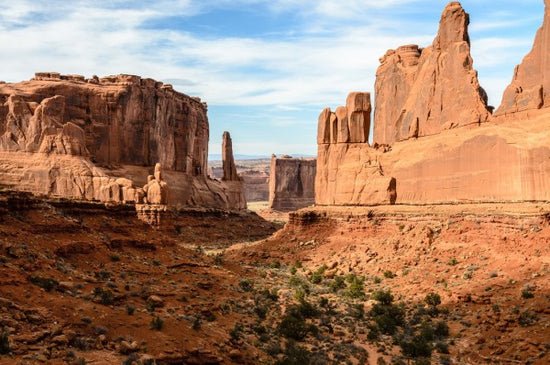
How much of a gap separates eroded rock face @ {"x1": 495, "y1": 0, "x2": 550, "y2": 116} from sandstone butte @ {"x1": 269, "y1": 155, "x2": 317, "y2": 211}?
88007mm

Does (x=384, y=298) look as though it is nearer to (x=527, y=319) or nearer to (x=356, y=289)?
(x=356, y=289)

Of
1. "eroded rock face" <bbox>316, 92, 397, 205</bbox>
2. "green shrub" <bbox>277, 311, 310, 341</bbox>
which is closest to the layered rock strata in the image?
"eroded rock face" <bbox>316, 92, 397, 205</bbox>

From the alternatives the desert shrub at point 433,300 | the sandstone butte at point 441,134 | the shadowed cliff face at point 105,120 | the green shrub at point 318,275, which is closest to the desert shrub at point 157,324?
the desert shrub at point 433,300

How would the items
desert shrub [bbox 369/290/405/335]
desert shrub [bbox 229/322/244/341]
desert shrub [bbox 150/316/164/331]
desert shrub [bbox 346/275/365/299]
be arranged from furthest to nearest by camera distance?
desert shrub [bbox 346/275/365/299]
desert shrub [bbox 369/290/405/335]
desert shrub [bbox 229/322/244/341]
desert shrub [bbox 150/316/164/331]

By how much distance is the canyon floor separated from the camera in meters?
16.7

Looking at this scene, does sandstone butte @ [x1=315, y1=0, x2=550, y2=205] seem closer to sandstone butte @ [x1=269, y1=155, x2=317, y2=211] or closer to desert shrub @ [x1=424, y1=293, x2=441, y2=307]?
desert shrub @ [x1=424, y1=293, x2=441, y2=307]

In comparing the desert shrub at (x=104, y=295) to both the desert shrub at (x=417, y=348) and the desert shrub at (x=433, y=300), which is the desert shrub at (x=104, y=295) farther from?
the desert shrub at (x=433, y=300)

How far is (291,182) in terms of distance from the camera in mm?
121812

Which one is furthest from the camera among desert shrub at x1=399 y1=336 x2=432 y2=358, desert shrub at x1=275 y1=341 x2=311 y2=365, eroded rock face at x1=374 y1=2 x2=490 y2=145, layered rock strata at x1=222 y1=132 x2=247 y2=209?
layered rock strata at x1=222 y1=132 x2=247 y2=209

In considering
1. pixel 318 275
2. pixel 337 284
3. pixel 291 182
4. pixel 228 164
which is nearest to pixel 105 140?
pixel 228 164

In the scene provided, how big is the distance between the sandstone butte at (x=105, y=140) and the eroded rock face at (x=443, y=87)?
26.0 meters

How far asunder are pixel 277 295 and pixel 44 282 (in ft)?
49.5

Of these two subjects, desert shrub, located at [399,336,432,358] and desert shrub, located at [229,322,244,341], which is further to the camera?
desert shrub, located at [399,336,432,358]

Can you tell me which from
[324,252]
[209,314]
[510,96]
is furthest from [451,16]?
[209,314]
